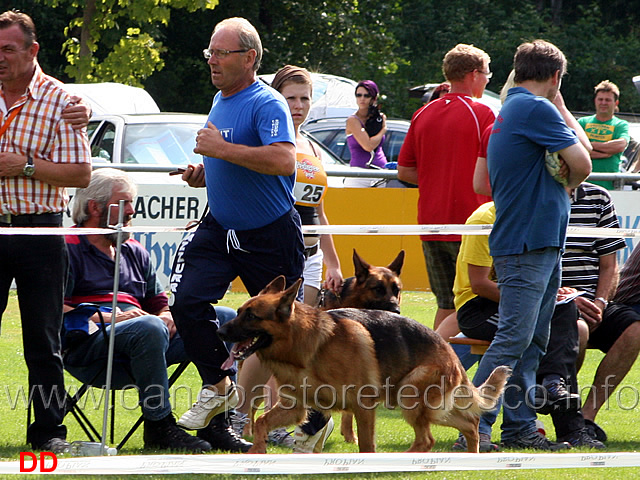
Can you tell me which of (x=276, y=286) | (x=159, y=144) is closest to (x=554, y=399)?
(x=276, y=286)

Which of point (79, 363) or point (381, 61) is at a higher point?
point (381, 61)

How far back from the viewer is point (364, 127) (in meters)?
12.5

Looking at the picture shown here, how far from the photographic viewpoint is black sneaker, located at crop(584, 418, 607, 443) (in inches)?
221

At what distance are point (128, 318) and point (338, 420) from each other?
171cm

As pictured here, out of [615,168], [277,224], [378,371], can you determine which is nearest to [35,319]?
[277,224]

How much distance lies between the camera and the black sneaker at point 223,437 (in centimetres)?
507

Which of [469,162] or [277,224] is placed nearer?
[277,224]

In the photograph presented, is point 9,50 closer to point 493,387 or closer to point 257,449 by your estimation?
point 257,449

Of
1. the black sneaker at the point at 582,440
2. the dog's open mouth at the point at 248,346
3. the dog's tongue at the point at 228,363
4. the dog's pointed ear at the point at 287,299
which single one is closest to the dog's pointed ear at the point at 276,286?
the dog's pointed ear at the point at 287,299

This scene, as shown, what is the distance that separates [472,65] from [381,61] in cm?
2185

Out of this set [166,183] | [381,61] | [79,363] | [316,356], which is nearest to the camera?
[316,356]

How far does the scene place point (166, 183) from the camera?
10484 millimetres

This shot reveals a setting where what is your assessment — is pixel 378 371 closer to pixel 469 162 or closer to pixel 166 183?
pixel 469 162

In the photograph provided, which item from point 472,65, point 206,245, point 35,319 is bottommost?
point 35,319
